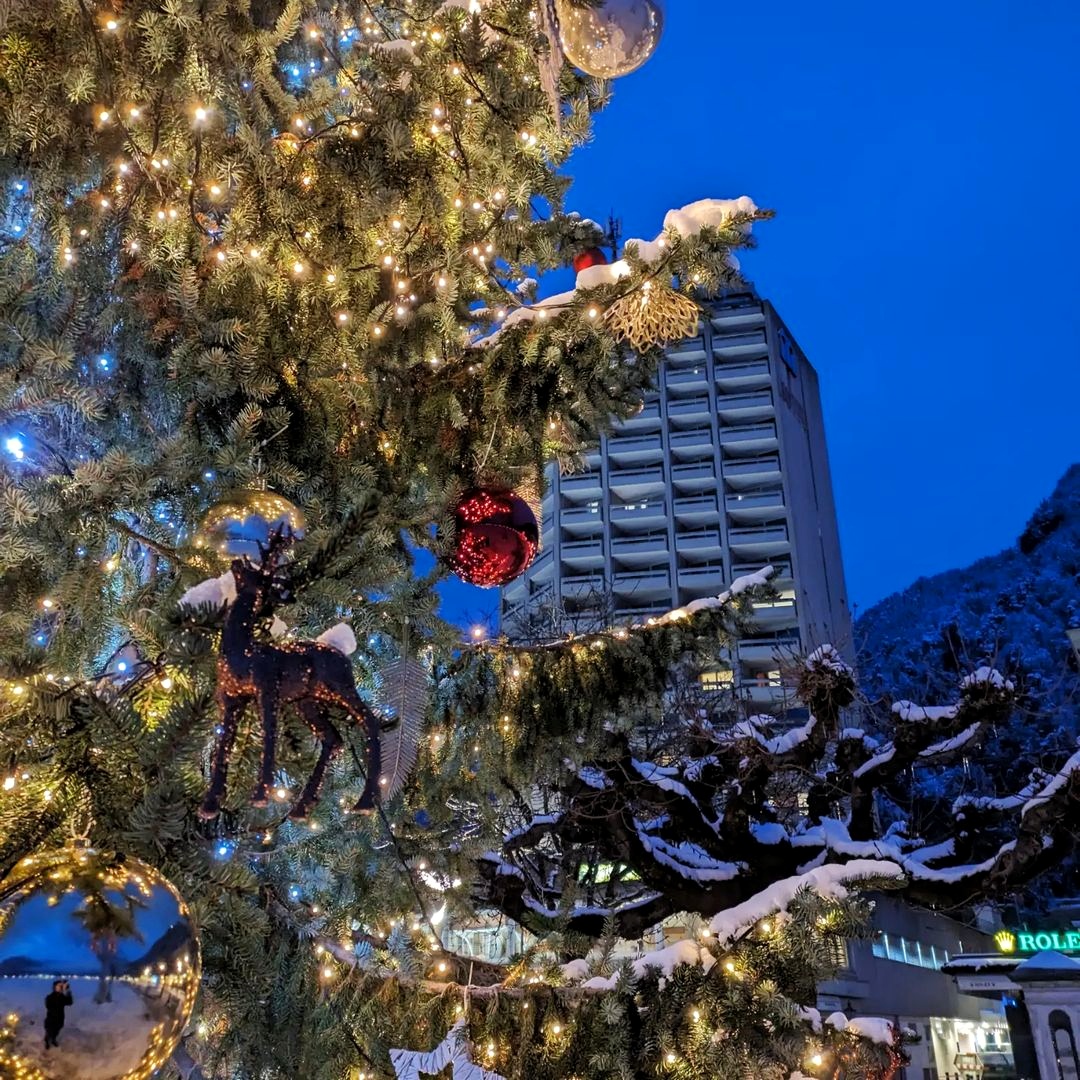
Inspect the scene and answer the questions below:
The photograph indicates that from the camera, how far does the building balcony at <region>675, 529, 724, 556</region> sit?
35.2 m

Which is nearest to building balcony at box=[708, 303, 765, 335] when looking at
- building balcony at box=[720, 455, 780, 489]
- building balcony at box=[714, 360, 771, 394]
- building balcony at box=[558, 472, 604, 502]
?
building balcony at box=[714, 360, 771, 394]

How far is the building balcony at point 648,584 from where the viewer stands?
34.8 meters

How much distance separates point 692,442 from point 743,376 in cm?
385

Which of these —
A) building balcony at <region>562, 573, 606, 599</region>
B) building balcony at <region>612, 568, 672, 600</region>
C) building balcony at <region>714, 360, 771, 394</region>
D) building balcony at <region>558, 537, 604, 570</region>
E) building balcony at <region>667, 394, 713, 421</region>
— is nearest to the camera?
building balcony at <region>562, 573, 606, 599</region>

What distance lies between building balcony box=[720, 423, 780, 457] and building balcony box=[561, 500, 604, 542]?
21.4 ft

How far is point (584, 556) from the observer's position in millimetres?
35656

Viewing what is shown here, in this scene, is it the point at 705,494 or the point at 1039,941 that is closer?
the point at 1039,941

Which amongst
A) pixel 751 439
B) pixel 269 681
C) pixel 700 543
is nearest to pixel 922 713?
pixel 269 681

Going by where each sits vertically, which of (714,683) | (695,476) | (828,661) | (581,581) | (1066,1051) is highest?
(695,476)

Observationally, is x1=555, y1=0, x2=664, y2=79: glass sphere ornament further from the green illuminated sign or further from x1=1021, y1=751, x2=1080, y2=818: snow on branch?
the green illuminated sign

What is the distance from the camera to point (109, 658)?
78.4 inches

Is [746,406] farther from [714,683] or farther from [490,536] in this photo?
[490,536]

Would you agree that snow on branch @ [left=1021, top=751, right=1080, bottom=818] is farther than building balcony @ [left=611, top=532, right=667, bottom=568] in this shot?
No

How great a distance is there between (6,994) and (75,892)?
124 mm
